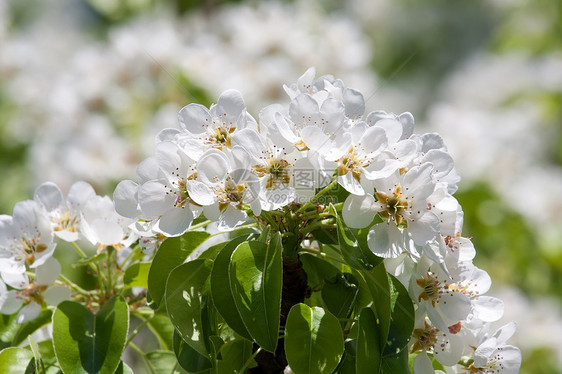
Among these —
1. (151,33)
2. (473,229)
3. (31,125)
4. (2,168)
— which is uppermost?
(151,33)

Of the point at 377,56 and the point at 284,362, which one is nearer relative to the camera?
the point at 284,362

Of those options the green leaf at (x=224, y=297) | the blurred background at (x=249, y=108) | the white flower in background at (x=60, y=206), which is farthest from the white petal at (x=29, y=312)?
the blurred background at (x=249, y=108)

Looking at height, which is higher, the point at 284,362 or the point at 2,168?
the point at 284,362

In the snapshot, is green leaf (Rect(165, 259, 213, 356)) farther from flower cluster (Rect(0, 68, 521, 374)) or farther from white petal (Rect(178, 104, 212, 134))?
white petal (Rect(178, 104, 212, 134))

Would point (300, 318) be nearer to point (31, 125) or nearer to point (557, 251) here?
point (557, 251)

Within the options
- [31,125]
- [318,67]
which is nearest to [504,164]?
[318,67]

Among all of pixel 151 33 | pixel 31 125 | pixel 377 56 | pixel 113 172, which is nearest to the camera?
pixel 113 172
